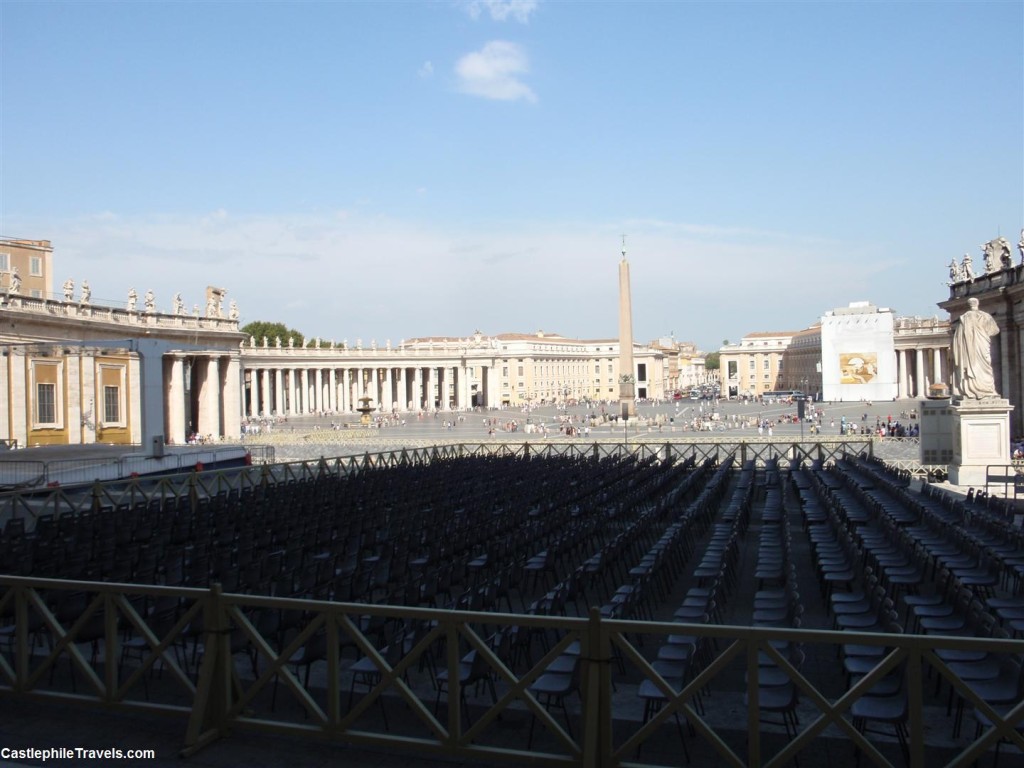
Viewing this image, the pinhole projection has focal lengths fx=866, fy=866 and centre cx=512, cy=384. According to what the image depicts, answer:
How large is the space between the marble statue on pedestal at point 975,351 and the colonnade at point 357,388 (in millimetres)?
73764

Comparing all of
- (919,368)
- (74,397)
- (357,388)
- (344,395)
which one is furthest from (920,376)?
(74,397)

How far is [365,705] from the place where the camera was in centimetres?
582

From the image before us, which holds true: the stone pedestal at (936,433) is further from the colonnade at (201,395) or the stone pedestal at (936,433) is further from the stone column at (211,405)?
the stone column at (211,405)

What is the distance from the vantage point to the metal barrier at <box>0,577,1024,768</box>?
201 inches

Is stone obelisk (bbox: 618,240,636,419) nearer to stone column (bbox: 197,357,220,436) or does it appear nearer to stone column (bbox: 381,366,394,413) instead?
stone column (bbox: 197,357,220,436)

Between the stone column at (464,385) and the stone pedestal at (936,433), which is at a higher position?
→ the stone column at (464,385)

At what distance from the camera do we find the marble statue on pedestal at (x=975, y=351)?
2273 cm

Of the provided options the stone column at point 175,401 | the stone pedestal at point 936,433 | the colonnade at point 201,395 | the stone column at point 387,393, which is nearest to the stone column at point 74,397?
the colonnade at point 201,395

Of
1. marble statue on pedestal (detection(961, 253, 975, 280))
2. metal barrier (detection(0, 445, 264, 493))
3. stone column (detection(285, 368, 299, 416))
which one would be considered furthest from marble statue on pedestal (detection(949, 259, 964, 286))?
stone column (detection(285, 368, 299, 416))

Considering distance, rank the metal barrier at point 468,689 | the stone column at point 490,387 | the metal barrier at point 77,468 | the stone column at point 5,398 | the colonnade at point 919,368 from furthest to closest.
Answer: the stone column at point 490,387 → the colonnade at point 919,368 → the stone column at point 5,398 → the metal barrier at point 77,468 → the metal barrier at point 468,689

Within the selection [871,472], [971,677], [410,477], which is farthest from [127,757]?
[871,472]

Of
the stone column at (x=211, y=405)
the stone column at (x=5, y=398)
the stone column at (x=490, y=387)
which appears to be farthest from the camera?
the stone column at (x=490, y=387)

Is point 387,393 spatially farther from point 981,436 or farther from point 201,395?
point 981,436

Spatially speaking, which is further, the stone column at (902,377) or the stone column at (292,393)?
the stone column at (902,377)
